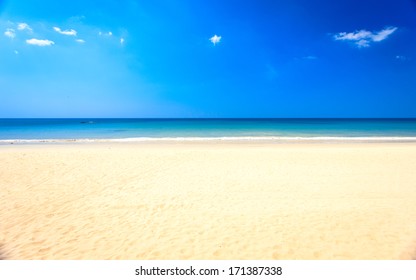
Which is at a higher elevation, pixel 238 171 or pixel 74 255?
pixel 238 171

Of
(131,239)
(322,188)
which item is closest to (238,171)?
(322,188)

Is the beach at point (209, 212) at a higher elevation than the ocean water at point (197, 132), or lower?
lower

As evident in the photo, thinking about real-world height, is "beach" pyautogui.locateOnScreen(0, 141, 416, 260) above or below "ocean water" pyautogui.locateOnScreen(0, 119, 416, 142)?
below

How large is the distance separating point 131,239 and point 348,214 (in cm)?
506

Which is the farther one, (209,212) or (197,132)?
(197,132)

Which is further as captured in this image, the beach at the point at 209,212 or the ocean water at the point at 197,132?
Answer: the ocean water at the point at 197,132

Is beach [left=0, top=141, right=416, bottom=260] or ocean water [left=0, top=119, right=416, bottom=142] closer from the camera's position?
beach [left=0, top=141, right=416, bottom=260]

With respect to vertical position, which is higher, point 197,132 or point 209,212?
point 197,132

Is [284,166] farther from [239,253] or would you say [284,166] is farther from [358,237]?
[239,253]

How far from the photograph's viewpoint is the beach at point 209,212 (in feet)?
12.7

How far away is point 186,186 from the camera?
722 cm

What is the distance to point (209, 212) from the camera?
17.4 feet

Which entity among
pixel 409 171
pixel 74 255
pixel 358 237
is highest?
pixel 409 171

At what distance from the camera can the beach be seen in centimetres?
388
